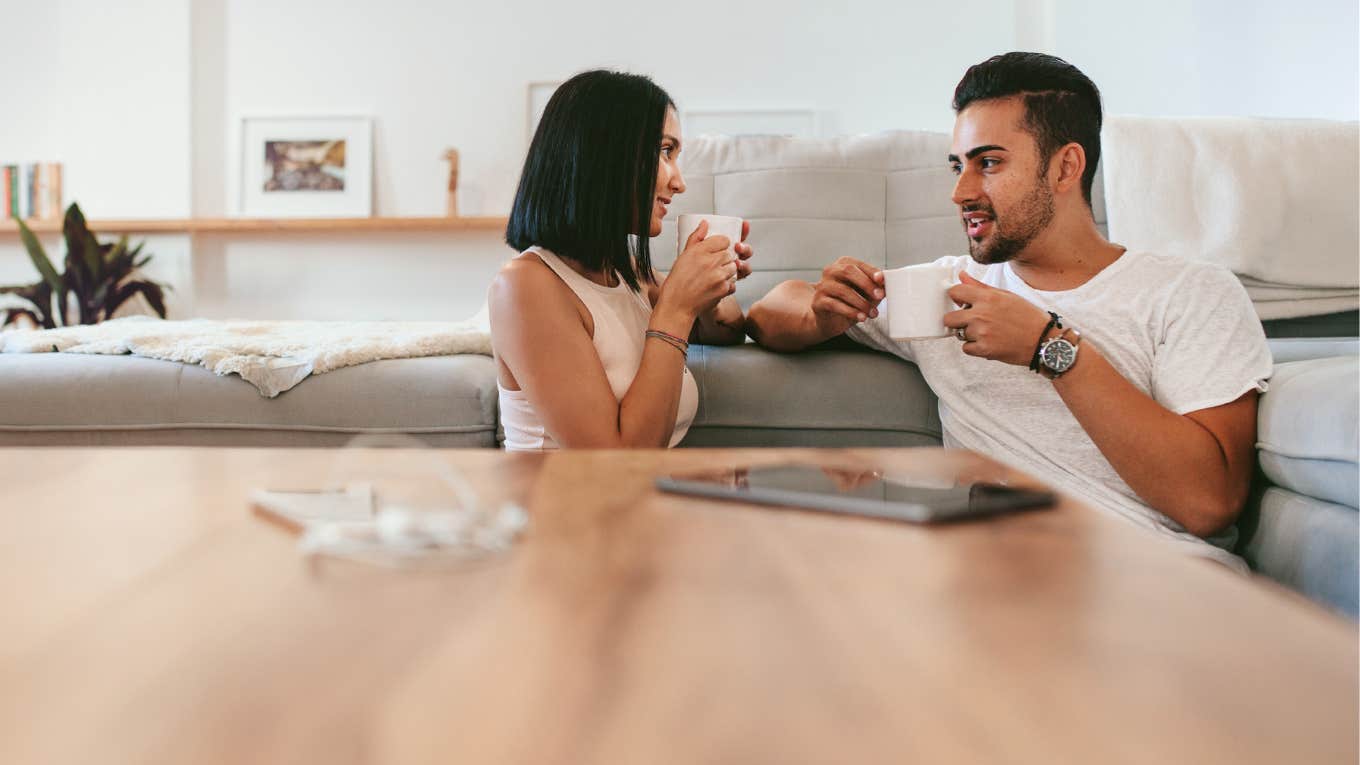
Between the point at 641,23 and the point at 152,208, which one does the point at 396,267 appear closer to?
the point at 152,208

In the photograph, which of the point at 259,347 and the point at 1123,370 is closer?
the point at 1123,370

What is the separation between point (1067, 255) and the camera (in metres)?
1.43

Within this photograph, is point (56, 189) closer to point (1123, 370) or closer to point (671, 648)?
point (1123, 370)

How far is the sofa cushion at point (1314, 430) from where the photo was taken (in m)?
1.03

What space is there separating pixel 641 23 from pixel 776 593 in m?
3.98

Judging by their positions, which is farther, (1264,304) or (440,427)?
(1264,304)

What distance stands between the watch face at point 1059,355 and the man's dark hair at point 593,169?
0.55 m

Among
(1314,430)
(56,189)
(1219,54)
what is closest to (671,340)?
(1314,430)

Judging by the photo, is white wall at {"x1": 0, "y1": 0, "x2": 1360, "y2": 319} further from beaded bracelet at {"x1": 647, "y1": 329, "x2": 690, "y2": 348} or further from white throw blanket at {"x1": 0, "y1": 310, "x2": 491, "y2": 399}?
beaded bracelet at {"x1": 647, "y1": 329, "x2": 690, "y2": 348}

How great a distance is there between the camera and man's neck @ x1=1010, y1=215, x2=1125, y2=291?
A: 142 cm

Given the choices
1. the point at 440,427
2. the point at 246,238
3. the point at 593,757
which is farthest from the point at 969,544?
the point at 246,238

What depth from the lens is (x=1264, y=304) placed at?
74.7 inches

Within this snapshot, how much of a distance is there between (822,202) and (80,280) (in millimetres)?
3026

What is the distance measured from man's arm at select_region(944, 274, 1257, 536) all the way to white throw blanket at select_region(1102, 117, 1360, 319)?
31.1 inches
